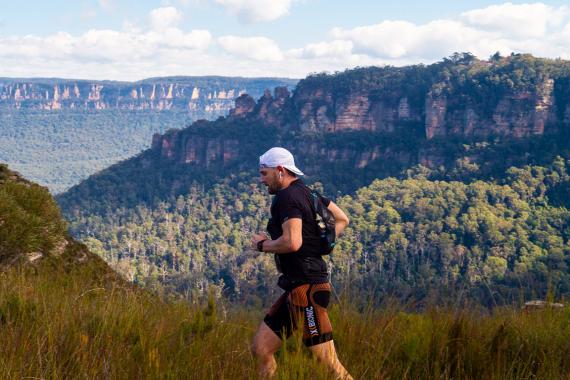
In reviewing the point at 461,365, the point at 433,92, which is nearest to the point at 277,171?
the point at 461,365

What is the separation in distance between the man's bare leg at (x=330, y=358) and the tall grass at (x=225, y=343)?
0.29 ft

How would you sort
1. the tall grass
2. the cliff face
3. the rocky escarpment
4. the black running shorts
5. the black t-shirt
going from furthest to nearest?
the rocky escarpment < the cliff face < the black t-shirt < the black running shorts < the tall grass

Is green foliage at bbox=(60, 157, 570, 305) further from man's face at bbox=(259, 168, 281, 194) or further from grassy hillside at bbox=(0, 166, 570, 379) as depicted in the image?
man's face at bbox=(259, 168, 281, 194)

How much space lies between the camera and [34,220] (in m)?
8.72

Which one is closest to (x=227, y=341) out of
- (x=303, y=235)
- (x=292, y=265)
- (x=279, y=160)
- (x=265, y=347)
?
(x=265, y=347)

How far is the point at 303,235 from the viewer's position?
400 cm

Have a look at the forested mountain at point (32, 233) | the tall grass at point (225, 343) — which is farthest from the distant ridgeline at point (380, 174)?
the tall grass at point (225, 343)

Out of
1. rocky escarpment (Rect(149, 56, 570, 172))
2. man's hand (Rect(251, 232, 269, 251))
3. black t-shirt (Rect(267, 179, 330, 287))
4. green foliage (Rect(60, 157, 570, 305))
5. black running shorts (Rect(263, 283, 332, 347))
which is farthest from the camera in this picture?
rocky escarpment (Rect(149, 56, 570, 172))

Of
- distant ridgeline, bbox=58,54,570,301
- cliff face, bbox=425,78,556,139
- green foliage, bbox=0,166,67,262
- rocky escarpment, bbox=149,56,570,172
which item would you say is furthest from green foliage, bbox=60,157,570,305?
green foliage, bbox=0,166,67,262

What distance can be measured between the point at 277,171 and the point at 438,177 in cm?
8969

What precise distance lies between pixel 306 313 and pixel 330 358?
0.43m

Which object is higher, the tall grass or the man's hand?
the man's hand

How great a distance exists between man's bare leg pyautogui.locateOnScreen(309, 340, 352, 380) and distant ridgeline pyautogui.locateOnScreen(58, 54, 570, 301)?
48.1 metres

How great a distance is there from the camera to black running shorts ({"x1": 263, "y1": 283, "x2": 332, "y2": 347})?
3.71 metres
